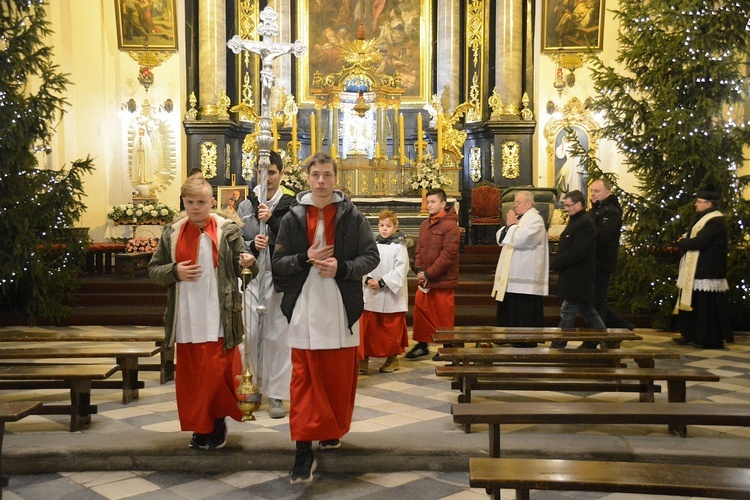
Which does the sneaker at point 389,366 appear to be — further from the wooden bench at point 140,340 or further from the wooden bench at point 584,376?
the wooden bench at point 140,340

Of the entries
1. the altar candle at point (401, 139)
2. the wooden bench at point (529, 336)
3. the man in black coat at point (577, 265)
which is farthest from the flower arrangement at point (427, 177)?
the wooden bench at point (529, 336)

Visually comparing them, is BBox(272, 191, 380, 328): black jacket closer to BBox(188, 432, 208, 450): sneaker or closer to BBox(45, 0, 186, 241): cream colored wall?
Answer: BBox(188, 432, 208, 450): sneaker

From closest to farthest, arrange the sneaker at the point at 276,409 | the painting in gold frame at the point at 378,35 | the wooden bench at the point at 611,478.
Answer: the wooden bench at the point at 611,478 → the sneaker at the point at 276,409 → the painting in gold frame at the point at 378,35

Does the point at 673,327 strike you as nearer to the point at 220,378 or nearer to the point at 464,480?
the point at 464,480

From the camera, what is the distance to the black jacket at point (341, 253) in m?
4.20

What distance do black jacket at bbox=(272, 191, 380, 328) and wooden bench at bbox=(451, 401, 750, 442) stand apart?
87 cm

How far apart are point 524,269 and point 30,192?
6.51 meters

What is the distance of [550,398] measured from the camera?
6152 mm

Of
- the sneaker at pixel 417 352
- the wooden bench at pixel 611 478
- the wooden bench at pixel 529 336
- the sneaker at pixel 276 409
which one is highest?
the wooden bench at pixel 611 478

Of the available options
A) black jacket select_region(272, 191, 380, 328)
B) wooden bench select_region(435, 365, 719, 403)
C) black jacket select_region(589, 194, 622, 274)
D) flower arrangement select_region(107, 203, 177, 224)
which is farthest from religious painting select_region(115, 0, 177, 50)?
black jacket select_region(272, 191, 380, 328)

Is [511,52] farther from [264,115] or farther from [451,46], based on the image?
[264,115]

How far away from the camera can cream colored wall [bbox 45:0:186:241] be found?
1573cm

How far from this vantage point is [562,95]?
16875 millimetres

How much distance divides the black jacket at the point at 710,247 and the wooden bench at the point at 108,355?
5.98 m
